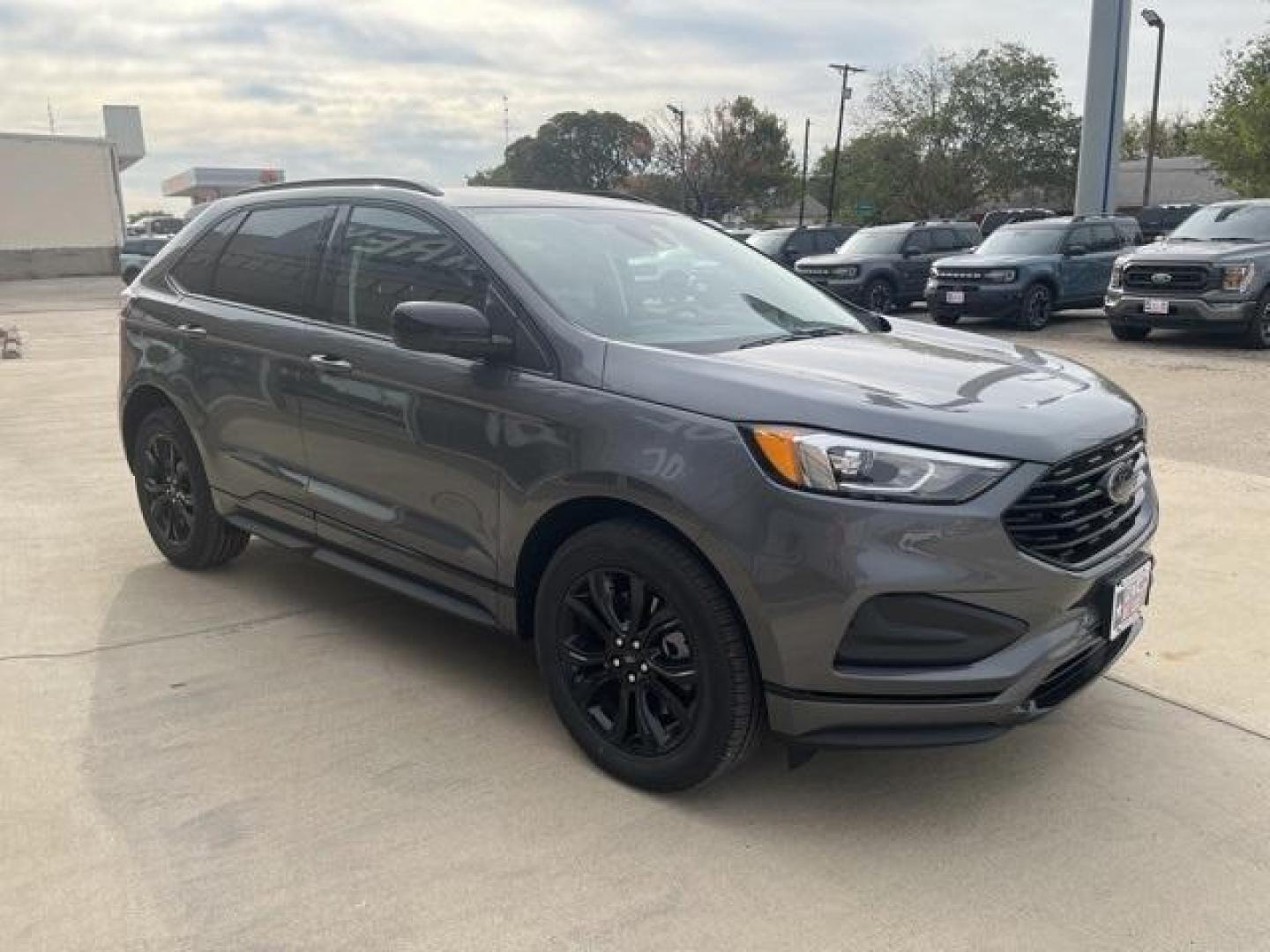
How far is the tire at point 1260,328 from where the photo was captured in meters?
12.4

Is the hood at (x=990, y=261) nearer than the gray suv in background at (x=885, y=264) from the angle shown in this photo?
Yes

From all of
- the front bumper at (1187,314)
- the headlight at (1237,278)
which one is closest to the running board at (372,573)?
the front bumper at (1187,314)

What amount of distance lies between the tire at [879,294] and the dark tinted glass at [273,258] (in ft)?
46.8

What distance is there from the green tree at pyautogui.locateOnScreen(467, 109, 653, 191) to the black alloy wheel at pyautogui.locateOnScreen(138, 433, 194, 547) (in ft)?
207

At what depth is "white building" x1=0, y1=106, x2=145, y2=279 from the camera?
121 feet

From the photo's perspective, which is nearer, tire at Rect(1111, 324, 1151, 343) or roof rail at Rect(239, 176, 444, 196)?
roof rail at Rect(239, 176, 444, 196)

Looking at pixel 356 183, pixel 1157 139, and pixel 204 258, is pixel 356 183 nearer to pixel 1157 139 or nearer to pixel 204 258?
pixel 204 258

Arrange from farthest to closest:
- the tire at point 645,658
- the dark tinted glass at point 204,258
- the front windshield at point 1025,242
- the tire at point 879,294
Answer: the tire at point 879,294 < the front windshield at point 1025,242 < the dark tinted glass at point 204,258 < the tire at point 645,658

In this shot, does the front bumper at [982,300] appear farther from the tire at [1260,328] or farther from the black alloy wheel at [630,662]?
the black alloy wheel at [630,662]

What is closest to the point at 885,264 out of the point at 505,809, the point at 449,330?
the point at 449,330

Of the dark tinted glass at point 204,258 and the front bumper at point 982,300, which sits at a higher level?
the dark tinted glass at point 204,258

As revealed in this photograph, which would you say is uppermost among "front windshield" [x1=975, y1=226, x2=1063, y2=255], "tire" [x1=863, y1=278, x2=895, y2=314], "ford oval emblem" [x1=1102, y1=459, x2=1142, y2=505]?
"front windshield" [x1=975, y1=226, x2=1063, y2=255]

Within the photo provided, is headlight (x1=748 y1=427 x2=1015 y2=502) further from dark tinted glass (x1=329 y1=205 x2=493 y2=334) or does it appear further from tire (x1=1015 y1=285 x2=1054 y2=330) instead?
tire (x1=1015 y1=285 x2=1054 y2=330)

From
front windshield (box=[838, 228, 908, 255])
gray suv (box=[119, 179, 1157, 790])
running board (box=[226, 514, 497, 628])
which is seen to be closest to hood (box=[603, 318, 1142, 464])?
gray suv (box=[119, 179, 1157, 790])
